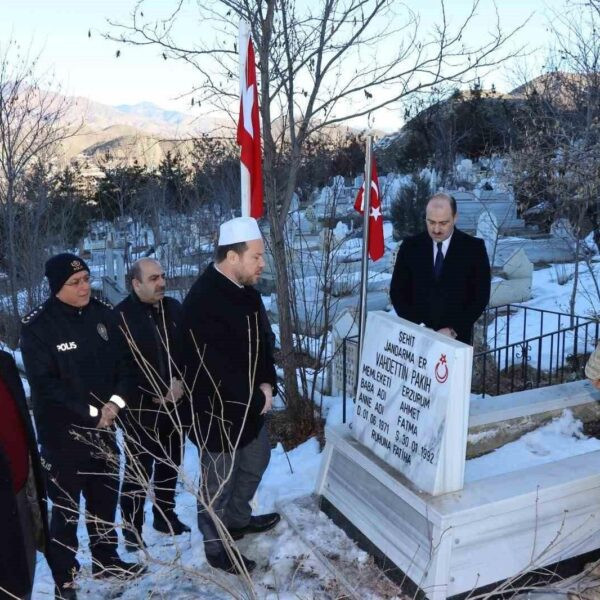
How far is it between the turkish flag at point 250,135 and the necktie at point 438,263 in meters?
1.32

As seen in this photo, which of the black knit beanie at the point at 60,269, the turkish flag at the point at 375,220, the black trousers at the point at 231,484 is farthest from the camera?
the turkish flag at the point at 375,220

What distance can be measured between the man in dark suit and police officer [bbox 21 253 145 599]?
208cm

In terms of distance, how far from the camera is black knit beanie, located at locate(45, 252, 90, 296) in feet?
11.9

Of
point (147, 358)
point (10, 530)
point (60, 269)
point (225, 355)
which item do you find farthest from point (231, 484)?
point (60, 269)

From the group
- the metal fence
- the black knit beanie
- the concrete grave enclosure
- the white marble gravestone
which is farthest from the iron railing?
the black knit beanie

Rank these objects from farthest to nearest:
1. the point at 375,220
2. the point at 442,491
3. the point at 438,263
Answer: the point at 375,220
the point at 438,263
the point at 442,491

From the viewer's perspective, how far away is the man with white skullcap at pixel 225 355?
3.40 meters

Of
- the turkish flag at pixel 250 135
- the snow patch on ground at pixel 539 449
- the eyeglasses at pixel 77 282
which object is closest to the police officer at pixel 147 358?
the eyeglasses at pixel 77 282

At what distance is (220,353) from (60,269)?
1024mm

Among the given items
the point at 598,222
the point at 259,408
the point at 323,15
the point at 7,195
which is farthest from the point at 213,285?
the point at 598,222

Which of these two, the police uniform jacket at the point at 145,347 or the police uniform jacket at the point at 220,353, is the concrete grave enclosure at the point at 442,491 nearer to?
the police uniform jacket at the point at 220,353

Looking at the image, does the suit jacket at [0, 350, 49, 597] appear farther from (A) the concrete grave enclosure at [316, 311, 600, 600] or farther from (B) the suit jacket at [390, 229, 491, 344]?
(B) the suit jacket at [390, 229, 491, 344]

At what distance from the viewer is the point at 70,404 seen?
3588mm

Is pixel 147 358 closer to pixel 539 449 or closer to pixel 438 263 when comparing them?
pixel 438 263
